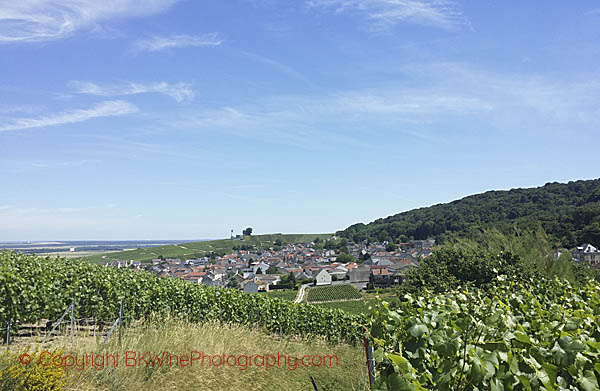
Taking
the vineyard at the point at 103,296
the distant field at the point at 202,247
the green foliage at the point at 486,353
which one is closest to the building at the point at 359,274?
the distant field at the point at 202,247

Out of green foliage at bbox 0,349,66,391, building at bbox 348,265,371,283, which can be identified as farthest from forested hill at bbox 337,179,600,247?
green foliage at bbox 0,349,66,391

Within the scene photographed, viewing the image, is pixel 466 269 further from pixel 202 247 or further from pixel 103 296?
pixel 202 247

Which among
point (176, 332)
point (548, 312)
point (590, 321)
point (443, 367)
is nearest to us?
point (443, 367)

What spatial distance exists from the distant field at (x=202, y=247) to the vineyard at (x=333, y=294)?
48.2 metres

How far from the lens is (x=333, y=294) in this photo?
6309 centimetres

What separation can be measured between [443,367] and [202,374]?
441 centimetres

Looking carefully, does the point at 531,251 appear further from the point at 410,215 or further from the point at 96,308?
the point at 410,215

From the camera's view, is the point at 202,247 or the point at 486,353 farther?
the point at 202,247

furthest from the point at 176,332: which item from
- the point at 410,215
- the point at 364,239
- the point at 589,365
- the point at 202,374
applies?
the point at 364,239

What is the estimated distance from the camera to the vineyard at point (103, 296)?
7.56 metres

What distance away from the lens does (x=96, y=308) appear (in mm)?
8688

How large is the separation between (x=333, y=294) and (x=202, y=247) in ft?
277

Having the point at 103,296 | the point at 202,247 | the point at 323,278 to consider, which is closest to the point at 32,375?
the point at 103,296

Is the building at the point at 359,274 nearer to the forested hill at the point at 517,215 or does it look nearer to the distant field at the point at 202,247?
the forested hill at the point at 517,215
